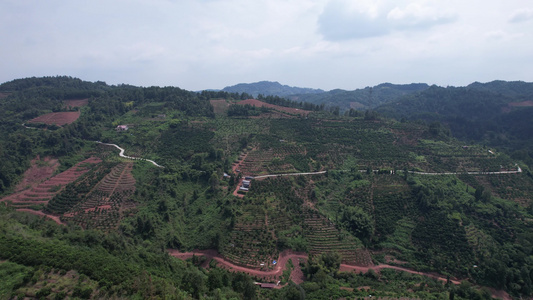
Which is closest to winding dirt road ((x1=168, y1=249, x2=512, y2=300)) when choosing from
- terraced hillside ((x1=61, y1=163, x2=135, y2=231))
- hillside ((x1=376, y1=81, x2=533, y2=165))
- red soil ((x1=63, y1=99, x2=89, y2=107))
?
terraced hillside ((x1=61, y1=163, x2=135, y2=231))

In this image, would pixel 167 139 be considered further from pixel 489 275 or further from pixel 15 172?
pixel 489 275

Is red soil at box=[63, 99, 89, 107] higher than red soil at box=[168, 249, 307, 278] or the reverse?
higher

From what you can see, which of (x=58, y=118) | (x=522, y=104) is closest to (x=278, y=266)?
(x=58, y=118)

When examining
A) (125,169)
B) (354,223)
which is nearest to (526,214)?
(354,223)

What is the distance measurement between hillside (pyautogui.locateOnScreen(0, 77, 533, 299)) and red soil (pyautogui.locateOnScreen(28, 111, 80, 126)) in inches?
115

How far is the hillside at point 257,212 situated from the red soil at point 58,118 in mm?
2911

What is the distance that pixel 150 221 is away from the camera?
1686 inches

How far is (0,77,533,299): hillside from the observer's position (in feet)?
99.5

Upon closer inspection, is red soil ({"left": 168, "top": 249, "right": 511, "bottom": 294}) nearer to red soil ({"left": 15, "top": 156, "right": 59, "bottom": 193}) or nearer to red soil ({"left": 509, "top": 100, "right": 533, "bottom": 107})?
red soil ({"left": 15, "top": 156, "right": 59, "bottom": 193})

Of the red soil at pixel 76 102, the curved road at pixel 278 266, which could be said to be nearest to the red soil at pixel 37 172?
the curved road at pixel 278 266

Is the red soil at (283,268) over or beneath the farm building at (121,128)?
beneath

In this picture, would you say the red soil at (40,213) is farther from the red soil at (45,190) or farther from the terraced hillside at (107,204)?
the red soil at (45,190)

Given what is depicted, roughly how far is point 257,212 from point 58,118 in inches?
3094

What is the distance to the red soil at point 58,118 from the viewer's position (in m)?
81.4
